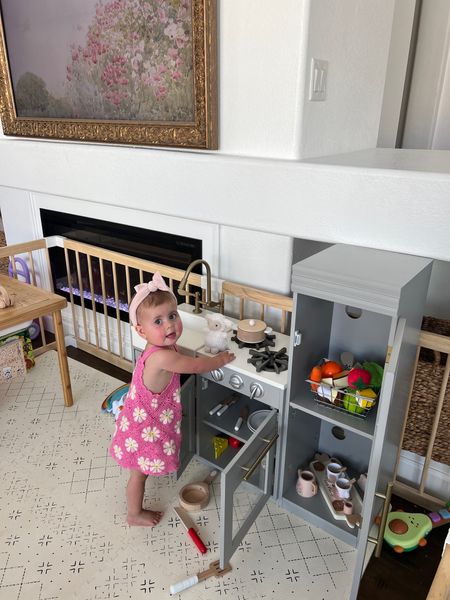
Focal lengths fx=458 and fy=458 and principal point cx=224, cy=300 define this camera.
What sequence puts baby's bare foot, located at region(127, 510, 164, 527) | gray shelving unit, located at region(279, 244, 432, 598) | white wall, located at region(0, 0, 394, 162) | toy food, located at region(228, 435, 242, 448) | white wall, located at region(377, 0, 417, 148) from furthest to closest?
white wall, located at region(377, 0, 417, 148) < toy food, located at region(228, 435, 242, 448) < baby's bare foot, located at region(127, 510, 164, 527) < white wall, located at region(0, 0, 394, 162) < gray shelving unit, located at region(279, 244, 432, 598)

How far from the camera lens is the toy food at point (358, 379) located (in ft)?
4.38

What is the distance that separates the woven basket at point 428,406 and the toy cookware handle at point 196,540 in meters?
0.76

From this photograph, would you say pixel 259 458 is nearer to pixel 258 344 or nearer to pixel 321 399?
pixel 321 399

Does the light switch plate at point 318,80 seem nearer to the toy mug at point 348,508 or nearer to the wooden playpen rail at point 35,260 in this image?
the toy mug at point 348,508

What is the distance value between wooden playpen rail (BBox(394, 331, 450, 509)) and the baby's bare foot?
0.86m

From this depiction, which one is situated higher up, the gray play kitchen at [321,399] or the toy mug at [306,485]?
the gray play kitchen at [321,399]

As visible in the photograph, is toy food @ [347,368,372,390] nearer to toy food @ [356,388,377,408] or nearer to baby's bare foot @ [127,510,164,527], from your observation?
toy food @ [356,388,377,408]

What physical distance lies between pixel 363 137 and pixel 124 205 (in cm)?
105

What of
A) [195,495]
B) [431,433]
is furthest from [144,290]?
[431,433]

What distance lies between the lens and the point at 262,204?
1.58 meters

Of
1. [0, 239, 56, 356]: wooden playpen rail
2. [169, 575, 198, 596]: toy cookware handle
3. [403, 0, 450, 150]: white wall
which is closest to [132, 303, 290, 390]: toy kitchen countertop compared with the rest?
[169, 575, 198, 596]: toy cookware handle

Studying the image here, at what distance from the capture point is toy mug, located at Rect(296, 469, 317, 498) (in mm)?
1556

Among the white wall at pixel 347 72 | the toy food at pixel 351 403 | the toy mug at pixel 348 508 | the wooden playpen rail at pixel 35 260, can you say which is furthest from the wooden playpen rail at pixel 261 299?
the wooden playpen rail at pixel 35 260

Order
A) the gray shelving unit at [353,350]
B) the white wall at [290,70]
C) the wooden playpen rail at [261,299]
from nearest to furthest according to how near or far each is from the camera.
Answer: the gray shelving unit at [353,350] → the white wall at [290,70] → the wooden playpen rail at [261,299]
